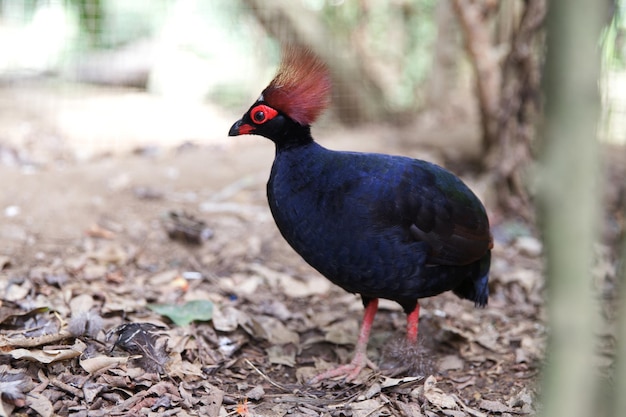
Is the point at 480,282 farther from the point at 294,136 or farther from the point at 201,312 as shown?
the point at 201,312

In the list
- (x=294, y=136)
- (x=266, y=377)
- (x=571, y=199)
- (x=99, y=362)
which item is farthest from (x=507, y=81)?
(x=571, y=199)

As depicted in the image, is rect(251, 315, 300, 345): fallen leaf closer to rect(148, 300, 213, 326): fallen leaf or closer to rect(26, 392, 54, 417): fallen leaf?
rect(148, 300, 213, 326): fallen leaf

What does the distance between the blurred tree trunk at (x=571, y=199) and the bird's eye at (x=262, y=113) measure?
1.95 metres

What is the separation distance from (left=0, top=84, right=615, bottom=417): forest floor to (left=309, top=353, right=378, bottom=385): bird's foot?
50 mm

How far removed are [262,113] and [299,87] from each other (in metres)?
0.22

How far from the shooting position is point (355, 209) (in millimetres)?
3236

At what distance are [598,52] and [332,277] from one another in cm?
200

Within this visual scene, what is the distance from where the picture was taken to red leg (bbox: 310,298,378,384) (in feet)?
11.6

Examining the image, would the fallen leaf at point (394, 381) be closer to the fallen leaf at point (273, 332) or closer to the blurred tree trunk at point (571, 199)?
the fallen leaf at point (273, 332)

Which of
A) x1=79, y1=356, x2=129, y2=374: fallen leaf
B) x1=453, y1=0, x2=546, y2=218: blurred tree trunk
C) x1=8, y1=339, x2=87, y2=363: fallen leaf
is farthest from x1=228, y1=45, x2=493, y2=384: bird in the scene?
x1=453, y1=0, x2=546, y2=218: blurred tree trunk

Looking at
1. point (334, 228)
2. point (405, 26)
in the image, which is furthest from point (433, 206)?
point (405, 26)

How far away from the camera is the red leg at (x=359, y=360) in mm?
3521

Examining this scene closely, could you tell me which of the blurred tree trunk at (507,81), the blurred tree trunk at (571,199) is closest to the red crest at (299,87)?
the blurred tree trunk at (571,199)

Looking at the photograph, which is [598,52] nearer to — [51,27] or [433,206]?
[433,206]
